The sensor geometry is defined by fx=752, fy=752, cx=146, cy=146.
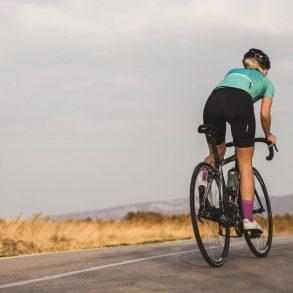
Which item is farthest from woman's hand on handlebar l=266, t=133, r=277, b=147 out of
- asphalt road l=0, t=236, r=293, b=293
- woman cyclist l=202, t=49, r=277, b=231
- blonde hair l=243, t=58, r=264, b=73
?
asphalt road l=0, t=236, r=293, b=293

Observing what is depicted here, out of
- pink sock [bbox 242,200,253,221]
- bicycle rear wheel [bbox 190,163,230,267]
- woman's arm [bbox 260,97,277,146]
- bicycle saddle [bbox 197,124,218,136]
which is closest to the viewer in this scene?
bicycle rear wheel [bbox 190,163,230,267]

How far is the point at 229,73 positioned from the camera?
7.71 metres

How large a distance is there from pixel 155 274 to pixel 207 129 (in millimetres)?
1553

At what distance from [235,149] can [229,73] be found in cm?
79

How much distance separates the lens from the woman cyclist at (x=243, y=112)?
24.3 feet

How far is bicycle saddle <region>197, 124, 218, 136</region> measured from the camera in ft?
24.1

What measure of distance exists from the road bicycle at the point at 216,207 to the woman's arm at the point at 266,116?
81 millimetres

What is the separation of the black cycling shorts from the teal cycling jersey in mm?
65

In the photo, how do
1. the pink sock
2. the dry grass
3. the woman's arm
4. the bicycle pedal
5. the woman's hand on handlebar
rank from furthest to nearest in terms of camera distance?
the dry grass
the woman's hand on handlebar
the woman's arm
the bicycle pedal
the pink sock

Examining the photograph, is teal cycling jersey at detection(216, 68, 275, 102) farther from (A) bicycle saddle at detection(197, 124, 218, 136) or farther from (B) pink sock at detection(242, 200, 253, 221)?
(B) pink sock at detection(242, 200, 253, 221)

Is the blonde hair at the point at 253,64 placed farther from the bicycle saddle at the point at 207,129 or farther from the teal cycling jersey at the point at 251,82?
the bicycle saddle at the point at 207,129

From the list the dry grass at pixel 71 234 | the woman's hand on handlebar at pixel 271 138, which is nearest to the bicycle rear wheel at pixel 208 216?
the woman's hand on handlebar at pixel 271 138

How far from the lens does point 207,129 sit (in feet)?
24.1

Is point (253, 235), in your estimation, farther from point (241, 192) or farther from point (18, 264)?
point (18, 264)
